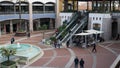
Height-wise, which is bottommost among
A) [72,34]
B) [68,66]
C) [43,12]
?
[68,66]

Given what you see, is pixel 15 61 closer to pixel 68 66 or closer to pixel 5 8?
pixel 68 66

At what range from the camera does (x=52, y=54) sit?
107 feet

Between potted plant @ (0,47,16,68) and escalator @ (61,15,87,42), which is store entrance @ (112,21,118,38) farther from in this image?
potted plant @ (0,47,16,68)

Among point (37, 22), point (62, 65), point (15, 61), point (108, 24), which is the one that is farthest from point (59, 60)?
point (37, 22)

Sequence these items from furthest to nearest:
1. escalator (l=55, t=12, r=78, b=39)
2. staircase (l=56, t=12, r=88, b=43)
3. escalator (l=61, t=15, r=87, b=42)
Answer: escalator (l=55, t=12, r=78, b=39), staircase (l=56, t=12, r=88, b=43), escalator (l=61, t=15, r=87, b=42)

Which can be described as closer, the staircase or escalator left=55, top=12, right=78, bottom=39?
the staircase

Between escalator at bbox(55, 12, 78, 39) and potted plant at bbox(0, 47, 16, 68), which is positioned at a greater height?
escalator at bbox(55, 12, 78, 39)

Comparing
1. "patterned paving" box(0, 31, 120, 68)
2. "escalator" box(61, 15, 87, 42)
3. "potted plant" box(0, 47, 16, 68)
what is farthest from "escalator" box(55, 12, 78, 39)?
"potted plant" box(0, 47, 16, 68)

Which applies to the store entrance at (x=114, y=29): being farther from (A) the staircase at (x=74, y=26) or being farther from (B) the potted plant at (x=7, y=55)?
(B) the potted plant at (x=7, y=55)

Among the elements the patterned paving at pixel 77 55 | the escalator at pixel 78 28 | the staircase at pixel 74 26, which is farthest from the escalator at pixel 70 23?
the patterned paving at pixel 77 55

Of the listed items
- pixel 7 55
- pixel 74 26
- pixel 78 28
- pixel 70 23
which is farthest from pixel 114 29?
pixel 7 55

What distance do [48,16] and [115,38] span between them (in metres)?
22.7

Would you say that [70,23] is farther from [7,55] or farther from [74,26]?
[7,55]

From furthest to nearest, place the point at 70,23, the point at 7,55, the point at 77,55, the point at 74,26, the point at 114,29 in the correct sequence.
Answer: the point at 114,29 < the point at 70,23 < the point at 74,26 < the point at 77,55 < the point at 7,55
